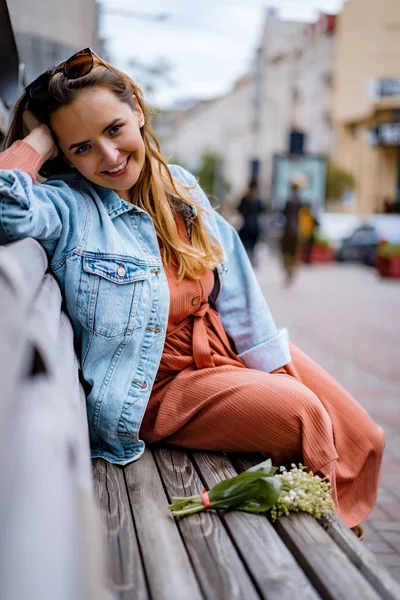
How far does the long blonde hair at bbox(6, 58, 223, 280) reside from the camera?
7.47 ft

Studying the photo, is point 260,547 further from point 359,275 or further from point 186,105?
point 186,105

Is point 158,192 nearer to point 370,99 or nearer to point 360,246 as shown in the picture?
point 360,246

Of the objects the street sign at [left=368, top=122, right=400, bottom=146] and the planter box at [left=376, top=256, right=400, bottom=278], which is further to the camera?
the street sign at [left=368, top=122, right=400, bottom=146]

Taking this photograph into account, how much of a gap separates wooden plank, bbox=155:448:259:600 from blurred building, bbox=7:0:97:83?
213cm

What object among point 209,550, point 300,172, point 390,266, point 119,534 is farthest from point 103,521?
point 300,172

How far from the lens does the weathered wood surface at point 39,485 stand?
2.80 ft

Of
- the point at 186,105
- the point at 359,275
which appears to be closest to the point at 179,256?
the point at 359,275

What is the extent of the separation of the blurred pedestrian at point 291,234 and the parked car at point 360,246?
18.8 ft

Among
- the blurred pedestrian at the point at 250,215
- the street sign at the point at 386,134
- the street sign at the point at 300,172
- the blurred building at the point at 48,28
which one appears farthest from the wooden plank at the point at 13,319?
the street sign at the point at 386,134

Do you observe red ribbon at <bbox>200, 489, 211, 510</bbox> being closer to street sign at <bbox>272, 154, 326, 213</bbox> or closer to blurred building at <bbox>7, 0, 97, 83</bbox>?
blurred building at <bbox>7, 0, 97, 83</bbox>

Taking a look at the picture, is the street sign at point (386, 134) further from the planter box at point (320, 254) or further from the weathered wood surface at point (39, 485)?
the weathered wood surface at point (39, 485)

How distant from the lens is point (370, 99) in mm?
28828

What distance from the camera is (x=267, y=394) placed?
7.22 feet

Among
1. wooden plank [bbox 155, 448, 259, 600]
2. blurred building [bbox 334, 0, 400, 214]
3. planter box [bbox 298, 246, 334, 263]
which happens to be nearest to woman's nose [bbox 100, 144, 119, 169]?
wooden plank [bbox 155, 448, 259, 600]
